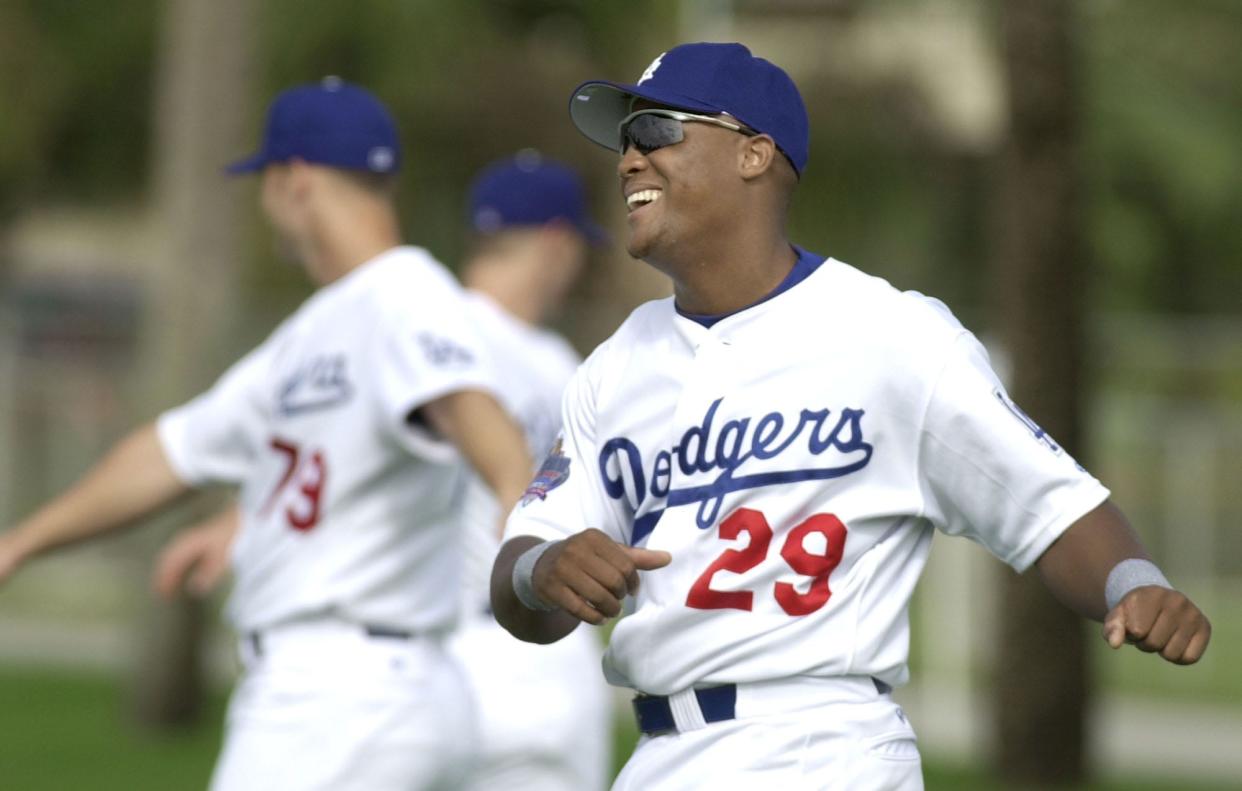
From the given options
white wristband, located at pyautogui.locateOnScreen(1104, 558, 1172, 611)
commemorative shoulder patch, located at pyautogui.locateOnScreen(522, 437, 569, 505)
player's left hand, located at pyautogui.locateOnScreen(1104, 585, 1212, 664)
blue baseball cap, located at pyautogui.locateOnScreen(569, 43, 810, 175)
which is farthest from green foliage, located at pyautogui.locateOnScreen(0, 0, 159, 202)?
player's left hand, located at pyautogui.locateOnScreen(1104, 585, 1212, 664)

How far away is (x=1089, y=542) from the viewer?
12.9 feet

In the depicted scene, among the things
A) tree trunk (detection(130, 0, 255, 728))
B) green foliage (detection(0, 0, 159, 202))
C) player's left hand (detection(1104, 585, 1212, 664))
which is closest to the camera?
player's left hand (detection(1104, 585, 1212, 664))

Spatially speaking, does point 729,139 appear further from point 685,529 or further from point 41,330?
point 41,330

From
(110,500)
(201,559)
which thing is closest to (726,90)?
(110,500)

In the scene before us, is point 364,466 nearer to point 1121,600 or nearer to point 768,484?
point 768,484

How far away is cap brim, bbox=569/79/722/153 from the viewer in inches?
163

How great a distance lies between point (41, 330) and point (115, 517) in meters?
17.3

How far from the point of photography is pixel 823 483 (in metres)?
4.04

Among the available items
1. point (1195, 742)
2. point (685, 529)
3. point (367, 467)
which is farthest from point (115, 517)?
point (1195, 742)

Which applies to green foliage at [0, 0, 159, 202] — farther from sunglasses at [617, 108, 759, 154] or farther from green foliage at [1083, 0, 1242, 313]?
sunglasses at [617, 108, 759, 154]

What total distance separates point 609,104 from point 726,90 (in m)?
0.27

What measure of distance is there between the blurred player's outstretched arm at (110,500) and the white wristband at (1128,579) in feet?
10.3

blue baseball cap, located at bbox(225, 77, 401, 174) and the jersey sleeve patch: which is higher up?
blue baseball cap, located at bbox(225, 77, 401, 174)

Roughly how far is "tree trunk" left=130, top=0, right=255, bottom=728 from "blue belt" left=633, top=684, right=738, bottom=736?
33.7ft
